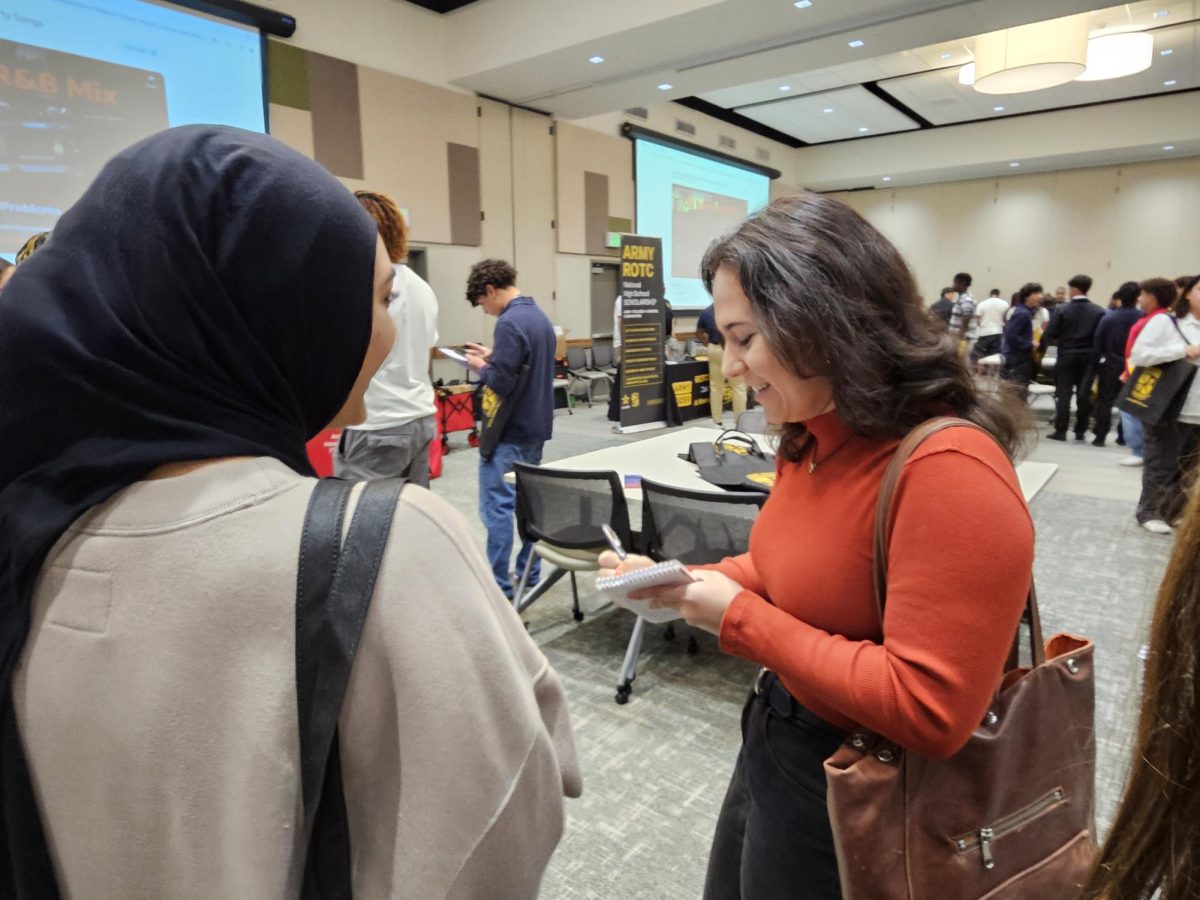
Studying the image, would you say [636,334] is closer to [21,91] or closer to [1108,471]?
[1108,471]

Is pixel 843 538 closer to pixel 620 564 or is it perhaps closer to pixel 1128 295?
pixel 620 564

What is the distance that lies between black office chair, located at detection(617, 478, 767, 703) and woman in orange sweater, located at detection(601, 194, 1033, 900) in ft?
3.98

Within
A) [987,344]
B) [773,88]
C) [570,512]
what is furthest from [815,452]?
[773,88]

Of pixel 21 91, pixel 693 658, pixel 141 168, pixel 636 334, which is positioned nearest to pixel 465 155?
pixel 636 334

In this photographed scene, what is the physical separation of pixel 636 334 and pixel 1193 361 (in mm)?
4558

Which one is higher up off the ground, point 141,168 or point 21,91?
point 21,91

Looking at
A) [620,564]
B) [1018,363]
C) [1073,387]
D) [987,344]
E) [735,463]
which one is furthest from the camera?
[987,344]

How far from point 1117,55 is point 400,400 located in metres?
8.21

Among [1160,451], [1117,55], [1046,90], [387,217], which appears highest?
[1046,90]

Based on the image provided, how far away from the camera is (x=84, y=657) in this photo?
528 millimetres

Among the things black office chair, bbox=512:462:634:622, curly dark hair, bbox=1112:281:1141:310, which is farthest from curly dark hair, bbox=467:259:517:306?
curly dark hair, bbox=1112:281:1141:310

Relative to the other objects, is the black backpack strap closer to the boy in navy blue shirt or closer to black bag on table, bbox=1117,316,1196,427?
the boy in navy blue shirt

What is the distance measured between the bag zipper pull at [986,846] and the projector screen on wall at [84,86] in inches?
235

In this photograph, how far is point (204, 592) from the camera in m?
0.50
